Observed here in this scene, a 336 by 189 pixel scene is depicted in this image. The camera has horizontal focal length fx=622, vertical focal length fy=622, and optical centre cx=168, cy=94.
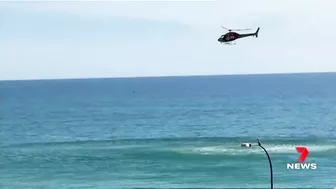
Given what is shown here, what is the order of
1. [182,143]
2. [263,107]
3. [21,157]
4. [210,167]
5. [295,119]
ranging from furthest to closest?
[263,107] < [295,119] < [182,143] < [21,157] < [210,167]

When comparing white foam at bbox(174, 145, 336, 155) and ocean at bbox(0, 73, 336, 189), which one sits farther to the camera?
white foam at bbox(174, 145, 336, 155)

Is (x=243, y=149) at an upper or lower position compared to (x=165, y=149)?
lower

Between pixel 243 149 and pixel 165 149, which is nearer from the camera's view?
pixel 243 149

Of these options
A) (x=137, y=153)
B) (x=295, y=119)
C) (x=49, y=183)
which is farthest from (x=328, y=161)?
(x=295, y=119)

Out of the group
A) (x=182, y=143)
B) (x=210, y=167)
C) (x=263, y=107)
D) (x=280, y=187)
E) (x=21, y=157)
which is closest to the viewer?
(x=280, y=187)

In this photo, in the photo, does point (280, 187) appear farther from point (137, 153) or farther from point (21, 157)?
point (21, 157)

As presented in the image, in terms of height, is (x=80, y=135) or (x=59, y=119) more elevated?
(x=59, y=119)

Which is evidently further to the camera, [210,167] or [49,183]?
[210,167]

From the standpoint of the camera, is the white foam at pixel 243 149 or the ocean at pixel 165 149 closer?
the ocean at pixel 165 149

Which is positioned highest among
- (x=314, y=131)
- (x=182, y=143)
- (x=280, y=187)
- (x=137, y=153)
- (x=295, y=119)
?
(x=295, y=119)
